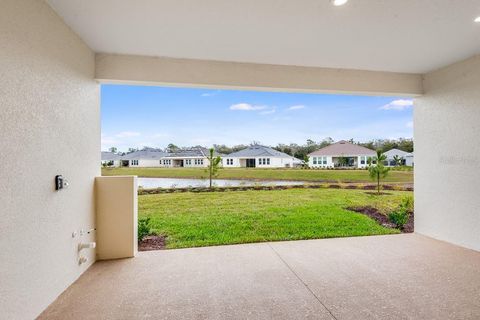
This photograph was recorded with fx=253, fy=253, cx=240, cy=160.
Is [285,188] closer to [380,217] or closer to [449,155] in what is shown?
[380,217]

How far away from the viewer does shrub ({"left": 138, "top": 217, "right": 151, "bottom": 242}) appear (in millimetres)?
4023

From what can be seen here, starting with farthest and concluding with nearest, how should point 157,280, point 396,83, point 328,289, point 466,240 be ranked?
point 396,83 < point 466,240 < point 157,280 < point 328,289

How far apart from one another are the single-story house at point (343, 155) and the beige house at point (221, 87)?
116cm

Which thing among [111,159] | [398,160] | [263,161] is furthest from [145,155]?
[398,160]

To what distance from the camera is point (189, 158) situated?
16.4ft

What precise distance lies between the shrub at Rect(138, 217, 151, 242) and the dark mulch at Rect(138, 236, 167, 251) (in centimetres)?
7

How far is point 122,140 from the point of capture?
439cm

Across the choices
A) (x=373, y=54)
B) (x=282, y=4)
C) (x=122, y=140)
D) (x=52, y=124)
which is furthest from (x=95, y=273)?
(x=373, y=54)

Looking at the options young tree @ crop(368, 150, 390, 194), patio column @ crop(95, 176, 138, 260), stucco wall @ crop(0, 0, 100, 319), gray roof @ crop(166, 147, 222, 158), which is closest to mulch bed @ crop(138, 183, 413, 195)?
young tree @ crop(368, 150, 390, 194)

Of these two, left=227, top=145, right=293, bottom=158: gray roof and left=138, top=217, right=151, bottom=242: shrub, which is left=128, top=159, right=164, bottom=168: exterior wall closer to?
left=138, top=217, right=151, bottom=242: shrub

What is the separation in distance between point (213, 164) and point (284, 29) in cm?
296

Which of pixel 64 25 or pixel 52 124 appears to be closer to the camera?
pixel 52 124

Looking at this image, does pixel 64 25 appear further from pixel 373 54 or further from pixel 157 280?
pixel 373 54

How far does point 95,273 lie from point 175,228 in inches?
61.7
